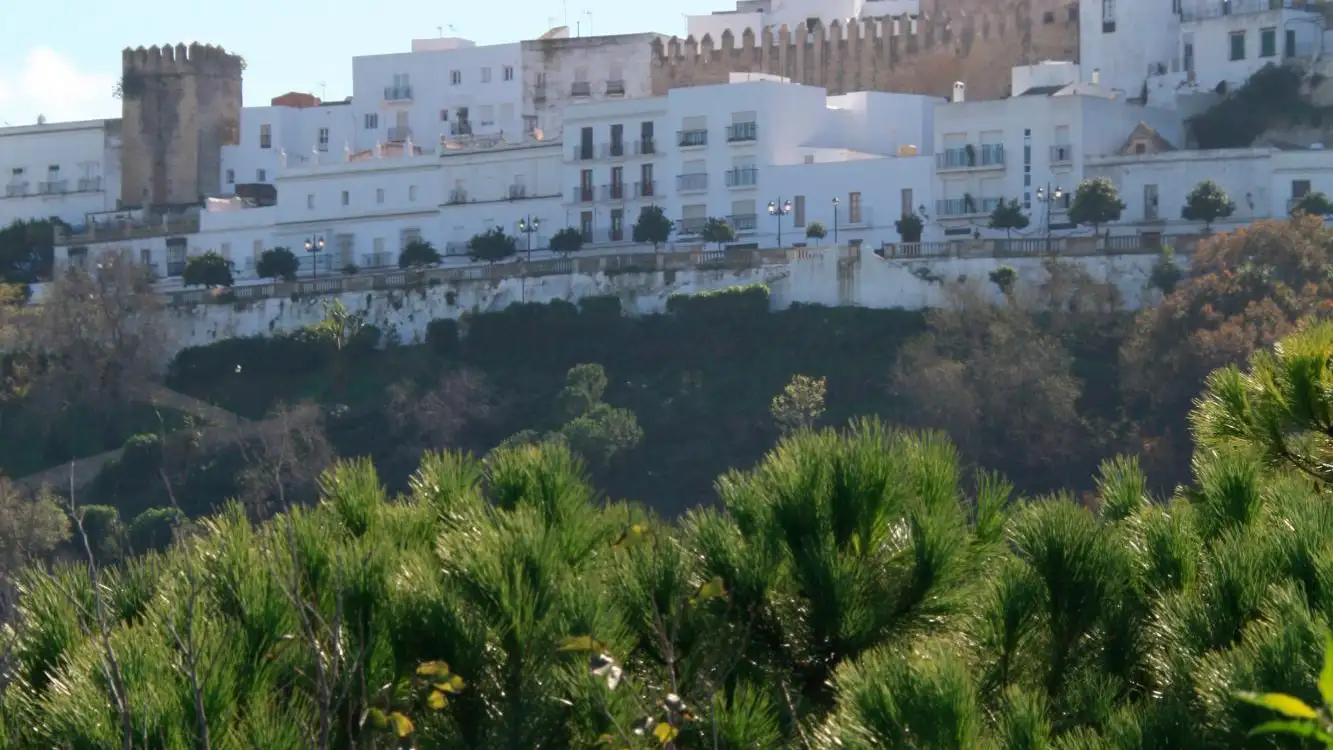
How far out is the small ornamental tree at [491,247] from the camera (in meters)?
49.0

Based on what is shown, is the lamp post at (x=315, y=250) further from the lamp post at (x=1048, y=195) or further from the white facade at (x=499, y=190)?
the lamp post at (x=1048, y=195)

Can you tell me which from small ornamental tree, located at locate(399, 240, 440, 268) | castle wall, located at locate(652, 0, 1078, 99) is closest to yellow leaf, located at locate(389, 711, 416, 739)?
small ornamental tree, located at locate(399, 240, 440, 268)

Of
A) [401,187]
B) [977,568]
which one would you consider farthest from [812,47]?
[977,568]

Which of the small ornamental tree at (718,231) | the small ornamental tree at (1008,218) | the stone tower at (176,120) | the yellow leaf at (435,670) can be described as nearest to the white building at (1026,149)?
the small ornamental tree at (1008,218)

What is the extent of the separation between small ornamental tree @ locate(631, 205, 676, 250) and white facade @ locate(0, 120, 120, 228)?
50.6ft

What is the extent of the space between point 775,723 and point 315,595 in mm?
2088

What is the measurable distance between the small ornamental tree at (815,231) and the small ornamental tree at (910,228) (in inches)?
55.9

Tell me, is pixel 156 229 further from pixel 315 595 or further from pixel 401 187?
pixel 315 595

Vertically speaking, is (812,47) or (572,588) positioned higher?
(812,47)

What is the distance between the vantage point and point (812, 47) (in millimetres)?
55688

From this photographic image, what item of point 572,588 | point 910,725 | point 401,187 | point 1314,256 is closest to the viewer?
point 910,725

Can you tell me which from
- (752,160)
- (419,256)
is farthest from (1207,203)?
(419,256)

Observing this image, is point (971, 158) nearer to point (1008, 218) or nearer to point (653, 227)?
point (1008, 218)

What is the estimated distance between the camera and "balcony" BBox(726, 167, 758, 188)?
4781 cm
